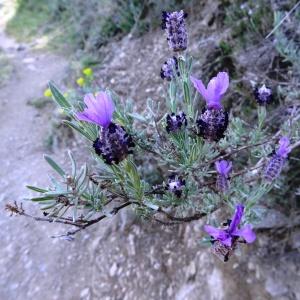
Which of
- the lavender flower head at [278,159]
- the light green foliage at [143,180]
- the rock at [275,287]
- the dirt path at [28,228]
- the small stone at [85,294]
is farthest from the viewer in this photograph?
the dirt path at [28,228]

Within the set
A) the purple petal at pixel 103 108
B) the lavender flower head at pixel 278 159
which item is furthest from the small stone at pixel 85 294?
the purple petal at pixel 103 108

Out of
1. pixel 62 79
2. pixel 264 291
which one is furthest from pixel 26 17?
pixel 264 291

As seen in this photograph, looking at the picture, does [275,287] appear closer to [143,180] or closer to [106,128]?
[143,180]

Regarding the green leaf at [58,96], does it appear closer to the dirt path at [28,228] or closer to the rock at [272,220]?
the rock at [272,220]

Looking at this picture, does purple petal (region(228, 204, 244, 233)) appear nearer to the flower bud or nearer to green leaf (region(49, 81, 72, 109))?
the flower bud

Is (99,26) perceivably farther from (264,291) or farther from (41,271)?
(264,291)

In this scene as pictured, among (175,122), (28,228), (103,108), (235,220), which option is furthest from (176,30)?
(28,228)
